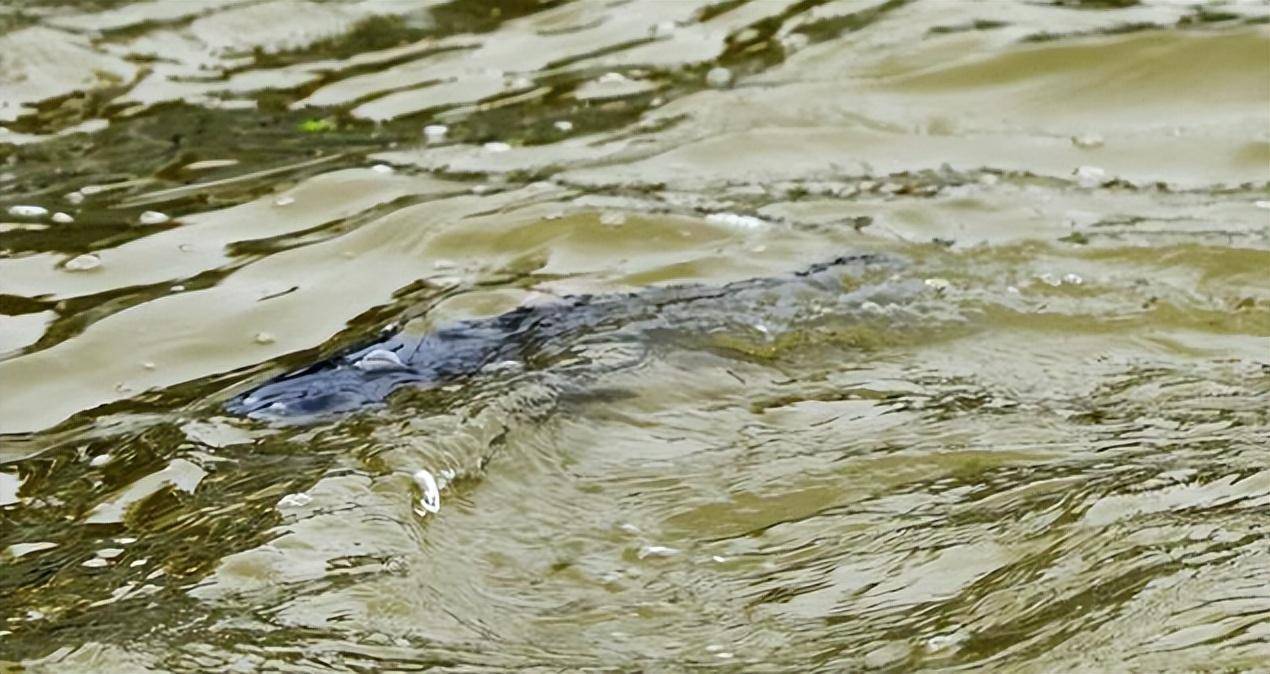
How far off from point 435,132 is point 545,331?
2235mm

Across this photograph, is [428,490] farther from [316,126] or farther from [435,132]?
[316,126]

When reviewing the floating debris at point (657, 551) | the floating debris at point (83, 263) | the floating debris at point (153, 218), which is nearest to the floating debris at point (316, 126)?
the floating debris at point (153, 218)

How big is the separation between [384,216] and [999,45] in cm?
285

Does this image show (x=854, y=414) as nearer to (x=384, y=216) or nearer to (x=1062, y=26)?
(x=384, y=216)

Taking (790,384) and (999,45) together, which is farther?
(999,45)

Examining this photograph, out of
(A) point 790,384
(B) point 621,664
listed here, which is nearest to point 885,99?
(A) point 790,384

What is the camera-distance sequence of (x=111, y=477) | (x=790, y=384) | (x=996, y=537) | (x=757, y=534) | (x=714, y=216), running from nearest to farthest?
(x=996, y=537) → (x=757, y=534) → (x=111, y=477) → (x=790, y=384) → (x=714, y=216)

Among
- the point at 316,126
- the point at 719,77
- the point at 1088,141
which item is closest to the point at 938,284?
the point at 1088,141

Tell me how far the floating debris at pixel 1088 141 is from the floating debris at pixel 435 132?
2352mm

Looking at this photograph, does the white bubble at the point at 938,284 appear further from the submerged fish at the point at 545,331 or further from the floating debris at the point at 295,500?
the floating debris at the point at 295,500

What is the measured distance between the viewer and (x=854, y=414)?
4012 mm

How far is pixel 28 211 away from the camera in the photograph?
18.6 ft

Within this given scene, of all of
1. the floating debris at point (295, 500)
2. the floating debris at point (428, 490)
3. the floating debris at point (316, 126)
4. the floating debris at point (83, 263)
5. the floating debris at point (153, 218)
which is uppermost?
the floating debris at point (316, 126)

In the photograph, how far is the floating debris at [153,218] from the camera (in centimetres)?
558
